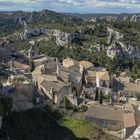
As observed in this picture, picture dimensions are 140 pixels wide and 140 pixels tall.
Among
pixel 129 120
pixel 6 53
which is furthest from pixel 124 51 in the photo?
pixel 129 120

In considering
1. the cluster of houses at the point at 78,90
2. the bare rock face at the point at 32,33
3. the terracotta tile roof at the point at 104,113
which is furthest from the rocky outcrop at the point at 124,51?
the terracotta tile roof at the point at 104,113

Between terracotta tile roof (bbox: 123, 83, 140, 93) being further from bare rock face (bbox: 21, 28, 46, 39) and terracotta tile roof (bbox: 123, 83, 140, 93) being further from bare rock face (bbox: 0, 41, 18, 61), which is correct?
bare rock face (bbox: 21, 28, 46, 39)

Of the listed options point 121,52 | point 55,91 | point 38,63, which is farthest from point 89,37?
point 55,91

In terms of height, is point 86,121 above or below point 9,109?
below

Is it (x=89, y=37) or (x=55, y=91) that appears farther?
(x=89, y=37)

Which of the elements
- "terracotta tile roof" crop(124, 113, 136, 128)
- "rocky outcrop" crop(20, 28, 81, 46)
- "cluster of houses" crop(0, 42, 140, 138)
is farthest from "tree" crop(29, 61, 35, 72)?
"rocky outcrop" crop(20, 28, 81, 46)

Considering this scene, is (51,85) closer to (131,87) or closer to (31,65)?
(31,65)

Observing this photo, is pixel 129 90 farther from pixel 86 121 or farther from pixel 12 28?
pixel 12 28
